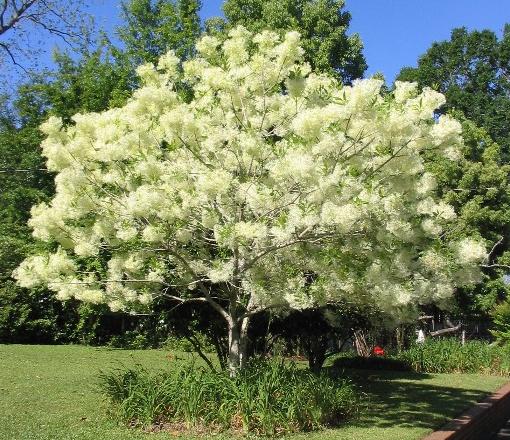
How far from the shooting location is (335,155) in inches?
263

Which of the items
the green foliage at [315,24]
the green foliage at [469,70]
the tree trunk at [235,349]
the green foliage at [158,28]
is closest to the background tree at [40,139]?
the green foliage at [158,28]

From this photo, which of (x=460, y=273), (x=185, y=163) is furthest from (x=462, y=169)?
(x=185, y=163)

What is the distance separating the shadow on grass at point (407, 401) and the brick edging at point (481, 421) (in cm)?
18

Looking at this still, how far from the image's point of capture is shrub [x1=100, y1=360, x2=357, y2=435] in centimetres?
734

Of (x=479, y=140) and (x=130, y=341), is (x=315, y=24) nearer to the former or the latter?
(x=479, y=140)

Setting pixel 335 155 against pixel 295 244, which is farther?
pixel 295 244

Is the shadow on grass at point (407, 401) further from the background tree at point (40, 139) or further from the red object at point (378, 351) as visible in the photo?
the background tree at point (40, 139)

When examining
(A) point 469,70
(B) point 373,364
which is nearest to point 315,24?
(B) point 373,364

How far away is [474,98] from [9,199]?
28681 mm

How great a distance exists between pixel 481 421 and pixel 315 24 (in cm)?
1705

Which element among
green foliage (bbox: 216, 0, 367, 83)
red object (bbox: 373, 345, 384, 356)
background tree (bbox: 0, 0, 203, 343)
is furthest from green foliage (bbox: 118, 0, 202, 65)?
red object (bbox: 373, 345, 384, 356)

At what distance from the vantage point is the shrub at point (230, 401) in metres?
7.34

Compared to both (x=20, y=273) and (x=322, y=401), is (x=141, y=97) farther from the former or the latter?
(x=322, y=401)

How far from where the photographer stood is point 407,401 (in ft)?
35.3
